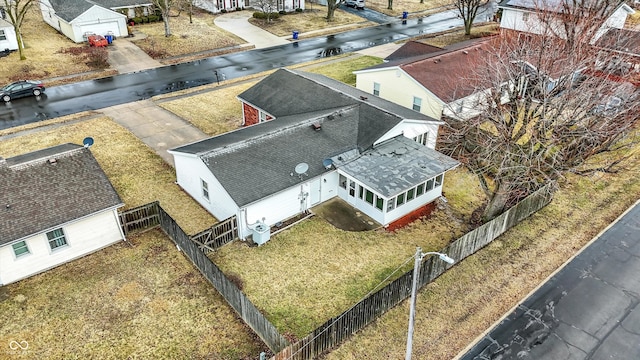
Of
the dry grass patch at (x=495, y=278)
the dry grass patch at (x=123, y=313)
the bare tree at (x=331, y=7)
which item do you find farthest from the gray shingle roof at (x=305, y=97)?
the bare tree at (x=331, y=7)

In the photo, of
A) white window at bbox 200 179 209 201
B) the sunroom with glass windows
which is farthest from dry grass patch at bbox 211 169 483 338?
white window at bbox 200 179 209 201

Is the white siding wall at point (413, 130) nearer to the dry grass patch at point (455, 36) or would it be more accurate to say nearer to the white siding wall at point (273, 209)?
the white siding wall at point (273, 209)

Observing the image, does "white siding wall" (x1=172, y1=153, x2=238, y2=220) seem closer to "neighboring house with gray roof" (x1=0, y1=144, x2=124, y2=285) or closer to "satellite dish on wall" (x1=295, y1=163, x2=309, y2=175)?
"satellite dish on wall" (x1=295, y1=163, x2=309, y2=175)

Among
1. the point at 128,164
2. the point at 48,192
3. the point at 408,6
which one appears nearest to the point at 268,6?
the point at 408,6

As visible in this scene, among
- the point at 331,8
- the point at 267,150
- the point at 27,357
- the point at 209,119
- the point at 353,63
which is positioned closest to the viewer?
the point at 27,357

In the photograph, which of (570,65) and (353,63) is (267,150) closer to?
(570,65)

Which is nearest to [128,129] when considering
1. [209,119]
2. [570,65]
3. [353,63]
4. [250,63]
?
[209,119]
